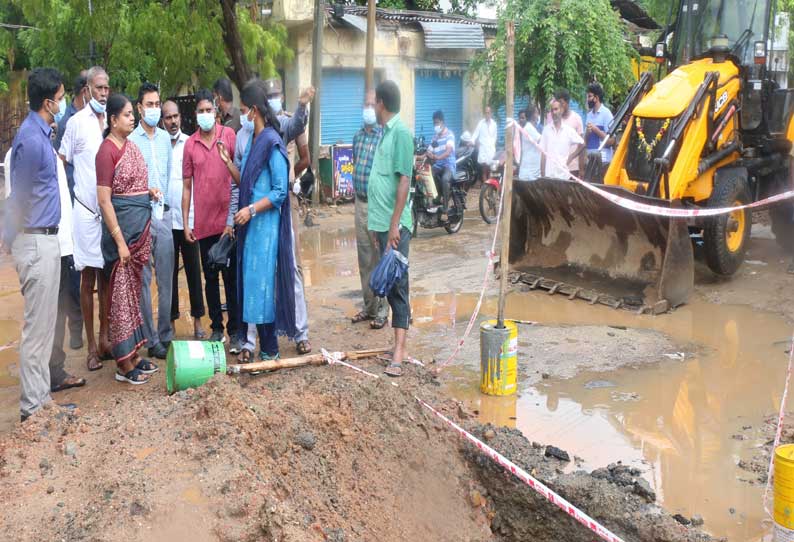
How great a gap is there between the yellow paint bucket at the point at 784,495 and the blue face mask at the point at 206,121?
14.9ft

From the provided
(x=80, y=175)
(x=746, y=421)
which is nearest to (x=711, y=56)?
(x=746, y=421)

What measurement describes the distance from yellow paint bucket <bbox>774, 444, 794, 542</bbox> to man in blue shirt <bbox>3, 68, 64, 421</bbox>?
405 cm

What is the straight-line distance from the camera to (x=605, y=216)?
827cm

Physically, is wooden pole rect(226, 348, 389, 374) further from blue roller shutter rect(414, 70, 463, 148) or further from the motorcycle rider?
blue roller shutter rect(414, 70, 463, 148)

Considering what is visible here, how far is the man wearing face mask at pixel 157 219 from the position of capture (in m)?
6.34

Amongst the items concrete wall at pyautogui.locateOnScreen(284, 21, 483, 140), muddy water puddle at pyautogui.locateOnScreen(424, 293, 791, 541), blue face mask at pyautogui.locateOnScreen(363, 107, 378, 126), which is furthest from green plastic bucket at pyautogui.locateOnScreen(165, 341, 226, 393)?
concrete wall at pyautogui.locateOnScreen(284, 21, 483, 140)

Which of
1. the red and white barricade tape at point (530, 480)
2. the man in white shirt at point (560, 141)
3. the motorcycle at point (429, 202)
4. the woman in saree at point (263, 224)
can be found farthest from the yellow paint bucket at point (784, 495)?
the motorcycle at point (429, 202)

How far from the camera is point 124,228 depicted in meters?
5.82

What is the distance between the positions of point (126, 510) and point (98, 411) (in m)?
1.48

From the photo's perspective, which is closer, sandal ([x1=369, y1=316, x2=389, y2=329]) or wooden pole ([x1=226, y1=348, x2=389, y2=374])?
wooden pole ([x1=226, y1=348, x2=389, y2=374])

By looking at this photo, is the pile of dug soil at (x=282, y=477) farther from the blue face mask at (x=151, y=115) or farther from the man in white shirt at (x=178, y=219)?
the blue face mask at (x=151, y=115)

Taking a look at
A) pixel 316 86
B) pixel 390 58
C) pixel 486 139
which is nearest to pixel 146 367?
pixel 316 86

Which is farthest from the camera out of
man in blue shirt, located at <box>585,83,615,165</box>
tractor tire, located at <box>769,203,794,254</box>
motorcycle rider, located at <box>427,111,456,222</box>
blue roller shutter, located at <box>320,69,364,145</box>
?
blue roller shutter, located at <box>320,69,364,145</box>

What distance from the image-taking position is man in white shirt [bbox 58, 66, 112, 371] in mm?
6000
